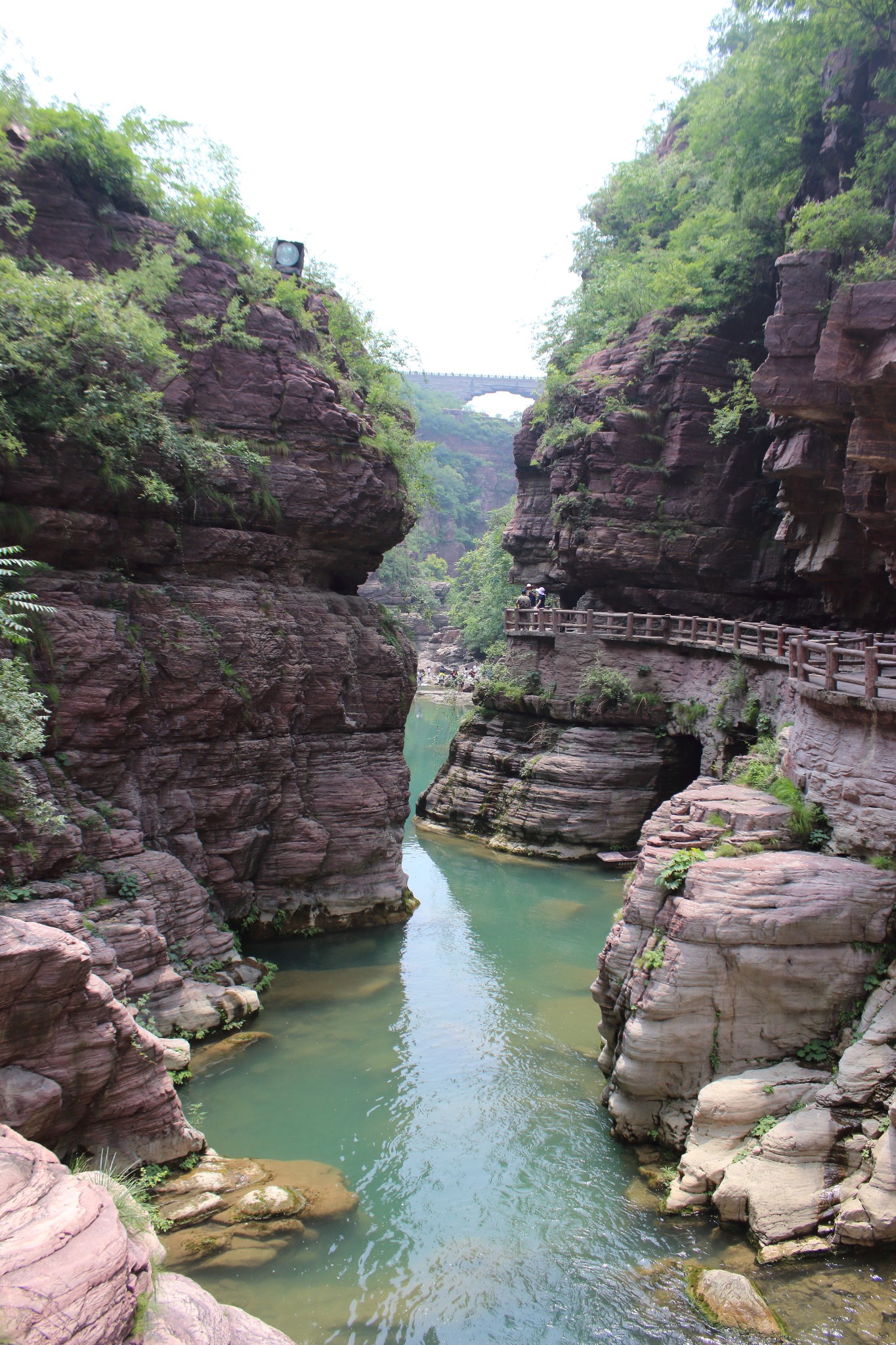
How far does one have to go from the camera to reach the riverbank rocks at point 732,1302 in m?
6.92

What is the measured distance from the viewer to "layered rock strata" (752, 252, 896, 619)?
579 inches

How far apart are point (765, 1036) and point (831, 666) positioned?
5692mm

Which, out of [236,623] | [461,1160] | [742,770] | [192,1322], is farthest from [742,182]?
[192,1322]

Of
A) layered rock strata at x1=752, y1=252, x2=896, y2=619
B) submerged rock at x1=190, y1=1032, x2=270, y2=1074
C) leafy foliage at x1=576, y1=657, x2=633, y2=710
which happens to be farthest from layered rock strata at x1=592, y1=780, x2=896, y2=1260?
leafy foliage at x1=576, y1=657, x2=633, y2=710

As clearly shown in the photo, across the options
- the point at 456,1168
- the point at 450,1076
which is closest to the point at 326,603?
the point at 450,1076

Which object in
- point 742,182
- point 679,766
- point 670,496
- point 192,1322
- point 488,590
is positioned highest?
point 742,182

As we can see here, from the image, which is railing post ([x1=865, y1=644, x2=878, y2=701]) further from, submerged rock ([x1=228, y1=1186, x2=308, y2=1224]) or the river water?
submerged rock ([x1=228, y1=1186, x2=308, y2=1224])

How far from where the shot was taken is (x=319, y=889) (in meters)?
16.5

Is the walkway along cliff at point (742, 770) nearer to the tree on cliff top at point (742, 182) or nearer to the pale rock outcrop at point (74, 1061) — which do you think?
the tree on cliff top at point (742, 182)

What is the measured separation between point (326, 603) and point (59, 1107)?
→ 10748mm

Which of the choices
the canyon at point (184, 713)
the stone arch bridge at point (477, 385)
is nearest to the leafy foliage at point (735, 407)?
the canyon at point (184, 713)

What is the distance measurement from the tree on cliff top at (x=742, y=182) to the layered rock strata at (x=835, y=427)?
1695 millimetres

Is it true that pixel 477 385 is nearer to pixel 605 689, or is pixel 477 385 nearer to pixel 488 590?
pixel 488 590

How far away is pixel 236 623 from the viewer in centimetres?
1480
